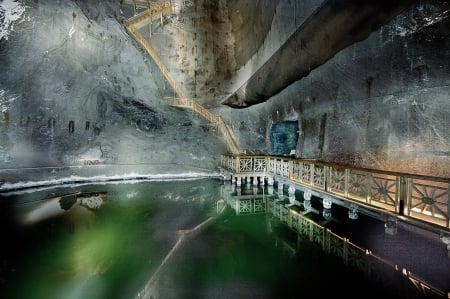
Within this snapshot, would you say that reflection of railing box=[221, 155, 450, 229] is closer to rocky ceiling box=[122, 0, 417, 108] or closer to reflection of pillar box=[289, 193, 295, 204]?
reflection of pillar box=[289, 193, 295, 204]

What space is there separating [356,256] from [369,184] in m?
1.82

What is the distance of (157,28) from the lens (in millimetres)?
16406

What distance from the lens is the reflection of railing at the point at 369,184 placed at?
4.72 m

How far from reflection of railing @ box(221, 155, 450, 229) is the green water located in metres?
1.82

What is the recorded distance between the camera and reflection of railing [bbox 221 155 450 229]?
186 inches

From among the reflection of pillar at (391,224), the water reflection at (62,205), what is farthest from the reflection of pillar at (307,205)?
the water reflection at (62,205)

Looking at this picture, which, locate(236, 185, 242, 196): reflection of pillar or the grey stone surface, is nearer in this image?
the grey stone surface

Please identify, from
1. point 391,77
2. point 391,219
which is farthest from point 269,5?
point 391,219

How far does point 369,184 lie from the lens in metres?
6.05

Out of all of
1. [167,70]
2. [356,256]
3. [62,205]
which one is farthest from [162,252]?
[167,70]

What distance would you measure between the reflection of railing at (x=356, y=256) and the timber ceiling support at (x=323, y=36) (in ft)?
19.1

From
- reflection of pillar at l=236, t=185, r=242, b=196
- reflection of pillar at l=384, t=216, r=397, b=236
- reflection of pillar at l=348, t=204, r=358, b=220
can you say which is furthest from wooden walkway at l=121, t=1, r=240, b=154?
reflection of pillar at l=384, t=216, r=397, b=236

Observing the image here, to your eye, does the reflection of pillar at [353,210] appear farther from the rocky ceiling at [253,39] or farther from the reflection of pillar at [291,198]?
the rocky ceiling at [253,39]

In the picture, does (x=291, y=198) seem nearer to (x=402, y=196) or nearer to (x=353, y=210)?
(x=353, y=210)
